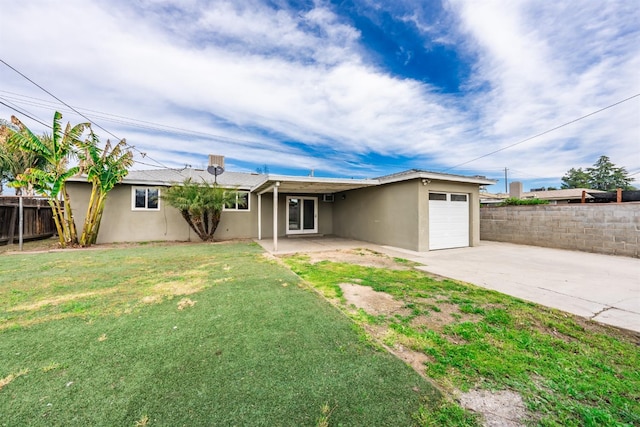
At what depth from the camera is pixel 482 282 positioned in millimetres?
4719

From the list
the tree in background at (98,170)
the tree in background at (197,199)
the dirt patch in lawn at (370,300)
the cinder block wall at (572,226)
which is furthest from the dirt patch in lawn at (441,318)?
the tree in background at (98,170)

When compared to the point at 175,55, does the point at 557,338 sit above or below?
below

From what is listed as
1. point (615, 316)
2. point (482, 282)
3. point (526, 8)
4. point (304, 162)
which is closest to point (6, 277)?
point (482, 282)

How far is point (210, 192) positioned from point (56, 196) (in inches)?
192

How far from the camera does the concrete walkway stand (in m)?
3.46

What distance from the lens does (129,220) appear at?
10266mm

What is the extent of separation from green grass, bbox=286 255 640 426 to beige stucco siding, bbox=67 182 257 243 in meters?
9.72

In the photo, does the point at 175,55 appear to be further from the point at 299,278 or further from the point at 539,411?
the point at 539,411

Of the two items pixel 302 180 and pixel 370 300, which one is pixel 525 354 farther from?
pixel 302 180

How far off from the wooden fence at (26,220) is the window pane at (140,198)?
3727mm

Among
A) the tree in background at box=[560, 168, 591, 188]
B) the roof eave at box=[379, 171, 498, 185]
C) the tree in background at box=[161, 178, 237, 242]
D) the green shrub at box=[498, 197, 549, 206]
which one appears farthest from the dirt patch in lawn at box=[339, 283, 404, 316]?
the tree in background at box=[560, 168, 591, 188]

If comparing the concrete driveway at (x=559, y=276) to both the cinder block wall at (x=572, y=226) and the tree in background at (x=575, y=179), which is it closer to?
the cinder block wall at (x=572, y=226)

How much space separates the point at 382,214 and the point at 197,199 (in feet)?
24.6

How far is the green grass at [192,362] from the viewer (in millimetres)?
1634
